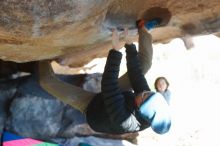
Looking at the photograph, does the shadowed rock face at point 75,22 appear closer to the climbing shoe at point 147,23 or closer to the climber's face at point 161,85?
the climbing shoe at point 147,23

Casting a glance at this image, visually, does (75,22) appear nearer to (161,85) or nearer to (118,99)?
(118,99)

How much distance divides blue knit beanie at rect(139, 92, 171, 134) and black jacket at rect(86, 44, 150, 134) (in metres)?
0.29

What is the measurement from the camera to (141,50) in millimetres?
4648

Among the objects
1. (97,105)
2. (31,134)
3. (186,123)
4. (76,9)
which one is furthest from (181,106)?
(76,9)

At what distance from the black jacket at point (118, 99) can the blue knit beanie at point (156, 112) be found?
0.29m

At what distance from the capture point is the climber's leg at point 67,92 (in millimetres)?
4909

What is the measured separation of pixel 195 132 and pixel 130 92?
3853 mm

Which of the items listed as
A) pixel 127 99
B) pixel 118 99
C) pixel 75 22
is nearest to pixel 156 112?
pixel 118 99

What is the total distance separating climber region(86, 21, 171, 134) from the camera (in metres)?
3.90

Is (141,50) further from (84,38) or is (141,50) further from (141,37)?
(84,38)

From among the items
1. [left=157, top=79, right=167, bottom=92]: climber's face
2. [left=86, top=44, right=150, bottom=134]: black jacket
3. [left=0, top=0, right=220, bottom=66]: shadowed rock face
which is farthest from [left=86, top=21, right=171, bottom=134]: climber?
[left=157, top=79, right=167, bottom=92]: climber's face

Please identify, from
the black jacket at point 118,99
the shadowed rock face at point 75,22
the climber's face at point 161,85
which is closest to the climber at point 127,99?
the black jacket at point 118,99

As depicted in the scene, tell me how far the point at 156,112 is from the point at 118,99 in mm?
448

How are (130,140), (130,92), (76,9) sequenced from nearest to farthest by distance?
(76,9)
(130,92)
(130,140)
